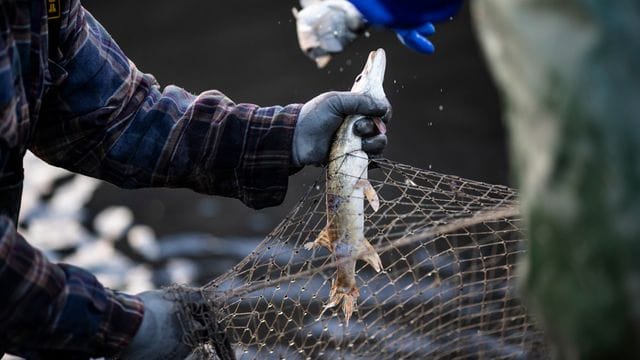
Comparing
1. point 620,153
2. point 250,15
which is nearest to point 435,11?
point 620,153

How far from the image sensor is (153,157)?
2.63m

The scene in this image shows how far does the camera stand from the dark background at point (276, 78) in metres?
5.60

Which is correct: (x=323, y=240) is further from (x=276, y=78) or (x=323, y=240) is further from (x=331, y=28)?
(x=276, y=78)

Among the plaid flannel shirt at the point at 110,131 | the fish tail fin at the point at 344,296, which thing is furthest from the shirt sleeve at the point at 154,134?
the fish tail fin at the point at 344,296

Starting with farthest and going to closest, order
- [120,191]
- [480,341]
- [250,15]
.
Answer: [250,15], [120,191], [480,341]

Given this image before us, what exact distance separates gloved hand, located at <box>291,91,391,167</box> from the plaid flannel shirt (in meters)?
0.03

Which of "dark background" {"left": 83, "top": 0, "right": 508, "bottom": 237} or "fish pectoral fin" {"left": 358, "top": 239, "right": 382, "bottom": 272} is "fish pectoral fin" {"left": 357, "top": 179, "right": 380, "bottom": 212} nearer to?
"fish pectoral fin" {"left": 358, "top": 239, "right": 382, "bottom": 272}

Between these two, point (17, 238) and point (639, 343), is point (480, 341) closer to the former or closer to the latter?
point (17, 238)

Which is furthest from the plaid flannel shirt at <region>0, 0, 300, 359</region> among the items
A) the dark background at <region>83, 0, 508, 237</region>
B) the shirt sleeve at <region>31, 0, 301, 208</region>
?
the dark background at <region>83, 0, 508, 237</region>

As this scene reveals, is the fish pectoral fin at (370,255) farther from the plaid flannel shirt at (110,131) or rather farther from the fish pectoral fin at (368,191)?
the plaid flannel shirt at (110,131)

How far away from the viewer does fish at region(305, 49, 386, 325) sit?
8.68ft

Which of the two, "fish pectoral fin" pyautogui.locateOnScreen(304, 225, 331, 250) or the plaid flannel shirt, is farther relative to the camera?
"fish pectoral fin" pyautogui.locateOnScreen(304, 225, 331, 250)

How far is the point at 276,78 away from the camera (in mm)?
6562

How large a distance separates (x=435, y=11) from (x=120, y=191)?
13.5 feet
